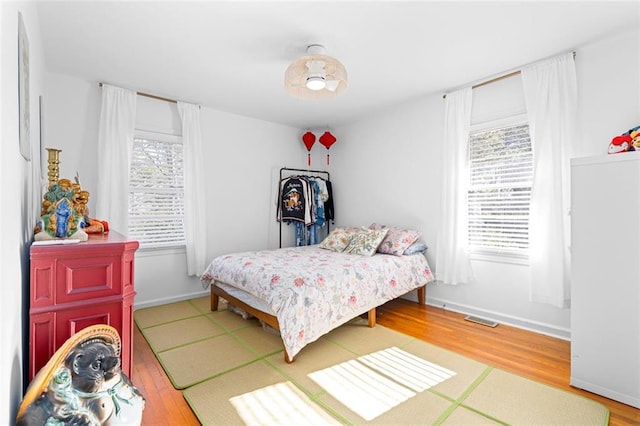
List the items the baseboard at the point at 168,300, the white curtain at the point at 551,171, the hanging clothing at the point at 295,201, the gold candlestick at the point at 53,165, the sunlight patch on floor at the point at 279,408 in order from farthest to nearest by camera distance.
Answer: the hanging clothing at the point at 295,201, the baseboard at the point at 168,300, the white curtain at the point at 551,171, the gold candlestick at the point at 53,165, the sunlight patch on floor at the point at 279,408

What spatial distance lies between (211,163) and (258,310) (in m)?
2.29

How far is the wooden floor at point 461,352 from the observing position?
1772mm

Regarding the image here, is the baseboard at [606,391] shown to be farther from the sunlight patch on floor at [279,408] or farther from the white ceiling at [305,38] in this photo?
the white ceiling at [305,38]

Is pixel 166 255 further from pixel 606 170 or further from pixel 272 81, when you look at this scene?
pixel 606 170

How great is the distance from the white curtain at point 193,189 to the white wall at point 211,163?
0.14 metres

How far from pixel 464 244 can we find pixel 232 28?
3025mm

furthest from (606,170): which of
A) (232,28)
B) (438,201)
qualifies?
(232,28)

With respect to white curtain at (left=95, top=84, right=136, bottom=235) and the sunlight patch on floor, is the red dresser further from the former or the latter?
white curtain at (left=95, top=84, right=136, bottom=235)

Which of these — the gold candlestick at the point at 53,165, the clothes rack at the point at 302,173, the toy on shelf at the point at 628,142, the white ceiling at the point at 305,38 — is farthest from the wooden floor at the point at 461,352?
the white ceiling at the point at 305,38

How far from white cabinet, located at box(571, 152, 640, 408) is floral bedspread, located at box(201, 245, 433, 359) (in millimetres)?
1511

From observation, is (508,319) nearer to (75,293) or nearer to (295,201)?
(295,201)

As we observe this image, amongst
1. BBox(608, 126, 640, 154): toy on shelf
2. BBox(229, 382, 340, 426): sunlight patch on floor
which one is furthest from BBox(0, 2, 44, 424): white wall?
BBox(608, 126, 640, 154): toy on shelf

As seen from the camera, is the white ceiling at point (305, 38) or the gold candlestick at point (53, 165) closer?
the gold candlestick at point (53, 165)

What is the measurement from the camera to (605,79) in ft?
8.21
